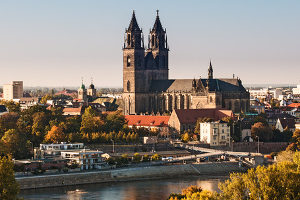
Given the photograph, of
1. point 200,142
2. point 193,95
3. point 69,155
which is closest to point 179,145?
point 200,142

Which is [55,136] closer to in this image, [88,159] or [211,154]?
[88,159]

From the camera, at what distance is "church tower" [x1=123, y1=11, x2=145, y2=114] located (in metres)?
144

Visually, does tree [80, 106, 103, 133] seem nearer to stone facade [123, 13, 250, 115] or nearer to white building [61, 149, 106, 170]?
white building [61, 149, 106, 170]

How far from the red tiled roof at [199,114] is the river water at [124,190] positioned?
3324 centimetres

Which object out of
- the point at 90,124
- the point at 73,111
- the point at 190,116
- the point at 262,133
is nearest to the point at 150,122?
the point at 190,116

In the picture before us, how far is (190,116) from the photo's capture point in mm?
123125

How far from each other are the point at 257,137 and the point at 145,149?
54.4ft

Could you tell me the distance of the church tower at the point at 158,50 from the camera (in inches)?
5817

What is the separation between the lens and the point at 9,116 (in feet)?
369

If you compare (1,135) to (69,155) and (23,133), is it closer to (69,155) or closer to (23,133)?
(23,133)

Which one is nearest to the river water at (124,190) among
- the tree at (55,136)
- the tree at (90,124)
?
the tree at (55,136)

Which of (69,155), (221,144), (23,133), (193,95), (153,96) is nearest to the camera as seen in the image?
(69,155)

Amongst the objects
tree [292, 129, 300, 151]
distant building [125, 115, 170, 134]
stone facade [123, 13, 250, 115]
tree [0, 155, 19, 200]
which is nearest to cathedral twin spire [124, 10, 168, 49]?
stone facade [123, 13, 250, 115]

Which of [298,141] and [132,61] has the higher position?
[132,61]
